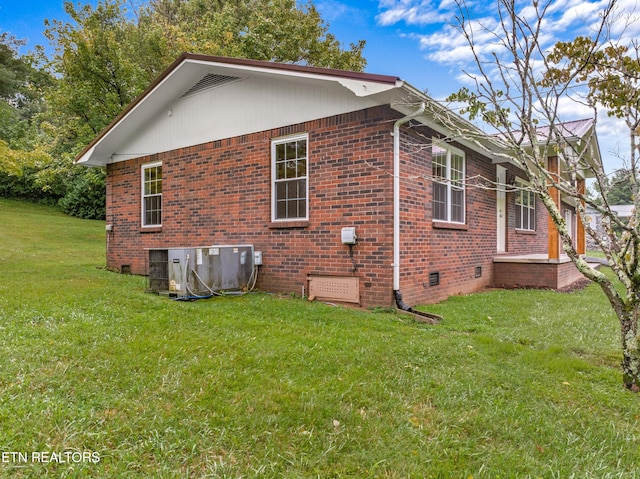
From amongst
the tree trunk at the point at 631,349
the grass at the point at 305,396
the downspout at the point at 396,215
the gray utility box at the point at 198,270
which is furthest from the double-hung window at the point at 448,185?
the tree trunk at the point at 631,349

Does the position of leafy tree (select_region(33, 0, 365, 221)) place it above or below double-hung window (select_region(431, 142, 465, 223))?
above

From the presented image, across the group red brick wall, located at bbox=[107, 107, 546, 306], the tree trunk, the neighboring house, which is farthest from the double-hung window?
the tree trunk

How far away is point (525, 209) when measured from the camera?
12.4m

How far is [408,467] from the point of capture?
7.06ft

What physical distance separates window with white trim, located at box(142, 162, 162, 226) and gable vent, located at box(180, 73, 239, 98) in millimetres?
2003

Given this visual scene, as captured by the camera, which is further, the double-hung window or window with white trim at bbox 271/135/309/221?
the double-hung window

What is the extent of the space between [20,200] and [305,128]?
29.0 meters

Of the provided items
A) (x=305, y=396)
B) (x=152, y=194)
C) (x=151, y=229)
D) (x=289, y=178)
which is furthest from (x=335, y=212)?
(x=152, y=194)

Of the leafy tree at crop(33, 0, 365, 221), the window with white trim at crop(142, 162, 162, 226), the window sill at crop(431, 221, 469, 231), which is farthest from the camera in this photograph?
the leafy tree at crop(33, 0, 365, 221)

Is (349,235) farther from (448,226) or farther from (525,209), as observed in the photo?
(525,209)

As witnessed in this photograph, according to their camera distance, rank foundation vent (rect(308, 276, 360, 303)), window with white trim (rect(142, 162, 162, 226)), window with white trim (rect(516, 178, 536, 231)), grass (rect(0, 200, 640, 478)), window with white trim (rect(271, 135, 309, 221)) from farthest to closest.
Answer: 1. window with white trim (rect(516, 178, 536, 231))
2. window with white trim (rect(142, 162, 162, 226))
3. window with white trim (rect(271, 135, 309, 221))
4. foundation vent (rect(308, 276, 360, 303))
5. grass (rect(0, 200, 640, 478))

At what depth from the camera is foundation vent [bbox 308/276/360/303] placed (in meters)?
6.52

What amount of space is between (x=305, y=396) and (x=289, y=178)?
199 inches

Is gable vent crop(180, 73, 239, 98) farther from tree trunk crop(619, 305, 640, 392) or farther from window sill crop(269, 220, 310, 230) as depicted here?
tree trunk crop(619, 305, 640, 392)
